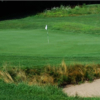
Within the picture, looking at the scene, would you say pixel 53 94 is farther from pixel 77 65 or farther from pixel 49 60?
pixel 49 60

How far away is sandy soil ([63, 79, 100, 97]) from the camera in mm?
7777

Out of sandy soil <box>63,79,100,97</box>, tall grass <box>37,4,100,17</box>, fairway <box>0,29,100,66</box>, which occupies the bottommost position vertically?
sandy soil <box>63,79,100,97</box>

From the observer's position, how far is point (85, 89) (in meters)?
7.95

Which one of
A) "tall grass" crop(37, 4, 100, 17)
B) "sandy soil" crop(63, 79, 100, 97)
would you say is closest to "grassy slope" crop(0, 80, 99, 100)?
"sandy soil" crop(63, 79, 100, 97)

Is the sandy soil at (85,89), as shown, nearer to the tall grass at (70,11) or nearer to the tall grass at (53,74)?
the tall grass at (53,74)

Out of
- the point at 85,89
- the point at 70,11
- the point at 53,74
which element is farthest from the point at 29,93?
the point at 70,11

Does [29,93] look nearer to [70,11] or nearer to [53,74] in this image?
[53,74]

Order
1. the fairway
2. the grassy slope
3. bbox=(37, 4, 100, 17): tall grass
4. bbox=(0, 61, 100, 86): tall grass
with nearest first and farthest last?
1. the grassy slope
2. bbox=(0, 61, 100, 86): tall grass
3. the fairway
4. bbox=(37, 4, 100, 17): tall grass

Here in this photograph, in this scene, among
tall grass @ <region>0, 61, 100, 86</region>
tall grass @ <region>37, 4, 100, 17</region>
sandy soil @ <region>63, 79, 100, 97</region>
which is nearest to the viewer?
sandy soil @ <region>63, 79, 100, 97</region>

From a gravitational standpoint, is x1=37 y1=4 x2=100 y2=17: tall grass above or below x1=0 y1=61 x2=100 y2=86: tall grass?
above

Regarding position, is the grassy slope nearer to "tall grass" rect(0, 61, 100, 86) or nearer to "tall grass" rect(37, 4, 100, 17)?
"tall grass" rect(0, 61, 100, 86)

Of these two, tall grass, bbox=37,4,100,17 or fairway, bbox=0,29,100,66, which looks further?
tall grass, bbox=37,4,100,17

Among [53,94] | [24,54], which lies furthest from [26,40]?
[53,94]

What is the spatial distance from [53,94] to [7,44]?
5632mm
